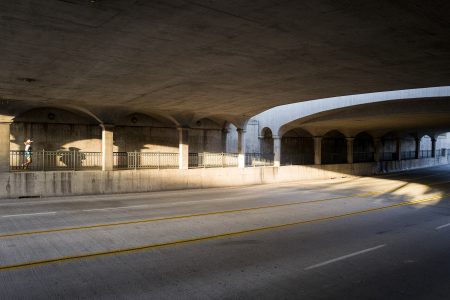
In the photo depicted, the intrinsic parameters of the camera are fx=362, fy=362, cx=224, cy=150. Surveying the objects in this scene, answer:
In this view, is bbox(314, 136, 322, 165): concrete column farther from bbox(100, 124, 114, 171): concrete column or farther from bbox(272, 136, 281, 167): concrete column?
bbox(100, 124, 114, 171): concrete column

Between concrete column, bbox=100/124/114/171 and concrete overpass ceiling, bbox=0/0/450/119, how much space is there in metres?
6.04

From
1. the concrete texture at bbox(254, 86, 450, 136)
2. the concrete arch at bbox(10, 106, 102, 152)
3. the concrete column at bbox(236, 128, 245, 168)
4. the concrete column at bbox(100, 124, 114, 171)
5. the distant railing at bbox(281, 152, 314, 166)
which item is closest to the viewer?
the concrete texture at bbox(254, 86, 450, 136)

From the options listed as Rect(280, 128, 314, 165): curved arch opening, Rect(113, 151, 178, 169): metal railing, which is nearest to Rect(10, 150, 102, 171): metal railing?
Rect(113, 151, 178, 169): metal railing

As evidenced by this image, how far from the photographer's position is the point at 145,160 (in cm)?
2770

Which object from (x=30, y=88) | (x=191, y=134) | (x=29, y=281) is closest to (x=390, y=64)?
(x=29, y=281)

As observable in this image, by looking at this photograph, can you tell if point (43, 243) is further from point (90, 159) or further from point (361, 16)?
point (90, 159)

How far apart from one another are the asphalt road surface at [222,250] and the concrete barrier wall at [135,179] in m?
1.69

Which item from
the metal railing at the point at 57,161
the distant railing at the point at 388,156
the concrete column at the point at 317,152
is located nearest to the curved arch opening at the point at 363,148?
the distant railing at the point at 388,156

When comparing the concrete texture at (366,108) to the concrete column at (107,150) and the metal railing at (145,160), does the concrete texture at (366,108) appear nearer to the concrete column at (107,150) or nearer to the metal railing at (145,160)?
the metal railing at (145,160)

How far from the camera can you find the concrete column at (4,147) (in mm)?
19938

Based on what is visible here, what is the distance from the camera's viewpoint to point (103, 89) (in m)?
17.1

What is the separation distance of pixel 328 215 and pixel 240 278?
335 inches

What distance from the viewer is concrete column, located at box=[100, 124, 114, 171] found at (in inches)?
900

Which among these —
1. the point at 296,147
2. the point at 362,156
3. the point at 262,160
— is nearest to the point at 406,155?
the point at 362,156
